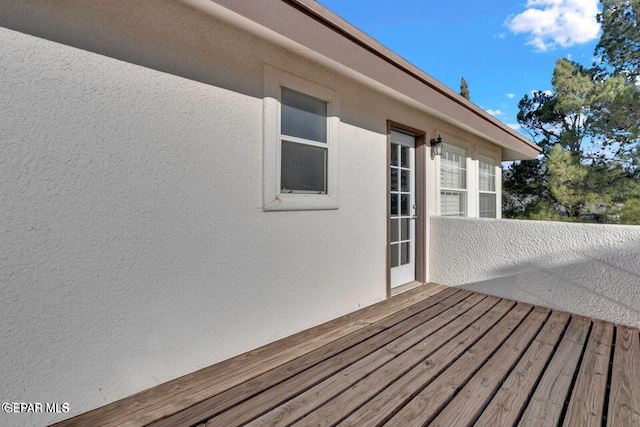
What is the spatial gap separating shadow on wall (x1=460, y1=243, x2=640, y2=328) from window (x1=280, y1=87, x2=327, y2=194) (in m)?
2.76

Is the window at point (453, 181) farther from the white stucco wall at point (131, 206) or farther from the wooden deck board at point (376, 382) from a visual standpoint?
the white stucco wall at point (131, 206)

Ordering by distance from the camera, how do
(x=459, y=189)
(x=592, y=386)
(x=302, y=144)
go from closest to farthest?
1. (x=592, y=386)
2. (x=302, y=144)
3. (x=459, y=189)

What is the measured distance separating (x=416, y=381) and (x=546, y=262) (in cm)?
254

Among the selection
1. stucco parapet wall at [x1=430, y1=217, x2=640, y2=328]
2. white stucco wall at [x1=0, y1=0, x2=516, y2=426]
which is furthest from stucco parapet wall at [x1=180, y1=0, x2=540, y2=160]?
stucco parapet wall at [x1=430, y1=217, x2=640, y2=328]

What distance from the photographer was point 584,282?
327 cm

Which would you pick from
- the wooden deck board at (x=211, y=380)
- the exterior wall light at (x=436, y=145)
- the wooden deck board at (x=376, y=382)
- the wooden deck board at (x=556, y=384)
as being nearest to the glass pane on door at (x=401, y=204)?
the exterior wall light at (x=436, y=145)

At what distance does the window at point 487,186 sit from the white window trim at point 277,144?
15.2 feet

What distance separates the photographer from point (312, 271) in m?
2.98

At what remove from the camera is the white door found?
4.14 metres

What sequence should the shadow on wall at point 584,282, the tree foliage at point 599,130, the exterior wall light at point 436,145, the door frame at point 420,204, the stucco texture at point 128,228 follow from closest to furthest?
the stucco texture at point 128,228 → the shadow on wall at point 584,282 → the door frame at point 420,204 → the exterior wall light at point 436,145 → the tree foliage at point 599,130

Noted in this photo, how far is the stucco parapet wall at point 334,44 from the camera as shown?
2090 millimetres

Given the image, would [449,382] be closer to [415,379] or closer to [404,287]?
[415,379]

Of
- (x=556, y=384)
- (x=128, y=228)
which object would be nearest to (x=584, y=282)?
(x=556, y=384)

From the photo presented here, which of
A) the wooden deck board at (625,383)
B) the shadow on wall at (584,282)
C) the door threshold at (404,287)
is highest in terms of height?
the shadow on wall at (584,282)
